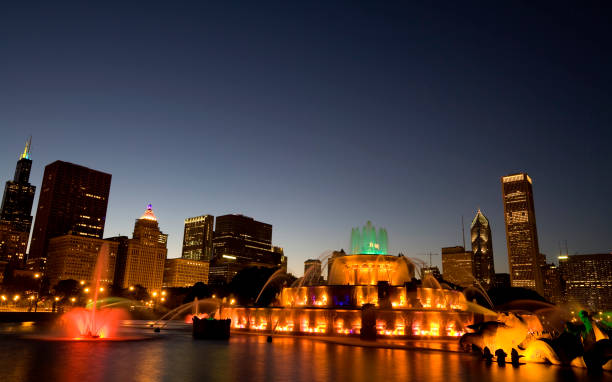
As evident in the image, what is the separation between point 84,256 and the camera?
630 ft

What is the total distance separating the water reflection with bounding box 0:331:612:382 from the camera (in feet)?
54.3

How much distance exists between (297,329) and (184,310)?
264 ft

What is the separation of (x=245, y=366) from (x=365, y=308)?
2016 centimetres

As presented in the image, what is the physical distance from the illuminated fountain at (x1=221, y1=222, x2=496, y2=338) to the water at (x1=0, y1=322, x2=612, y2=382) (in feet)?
40.2

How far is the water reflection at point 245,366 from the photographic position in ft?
54.3

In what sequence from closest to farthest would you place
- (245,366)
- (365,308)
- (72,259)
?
(245,366)
(365,308)
(72,259)

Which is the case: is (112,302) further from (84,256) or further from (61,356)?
(61,356)

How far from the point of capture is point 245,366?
1961cm

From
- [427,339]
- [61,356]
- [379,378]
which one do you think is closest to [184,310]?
[427,339]

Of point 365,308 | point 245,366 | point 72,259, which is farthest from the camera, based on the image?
point 72,259

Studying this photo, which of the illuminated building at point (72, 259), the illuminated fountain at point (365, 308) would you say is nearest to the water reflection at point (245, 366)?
the illuminated fountain at point (365, 308)

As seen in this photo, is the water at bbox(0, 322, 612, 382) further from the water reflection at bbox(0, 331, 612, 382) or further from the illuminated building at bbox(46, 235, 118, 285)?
the illuminated building at bbox(46, 235, 118, 285)

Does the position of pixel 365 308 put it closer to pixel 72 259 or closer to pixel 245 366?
pixel 245 366

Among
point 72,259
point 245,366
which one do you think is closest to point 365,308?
point 245,366
